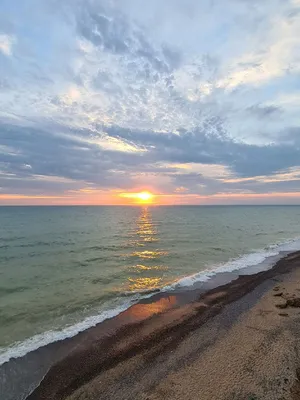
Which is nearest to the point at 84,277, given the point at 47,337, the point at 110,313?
the point at 110,313

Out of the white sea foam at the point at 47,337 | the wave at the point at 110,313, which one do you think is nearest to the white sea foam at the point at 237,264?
the wave at the point at 110,313

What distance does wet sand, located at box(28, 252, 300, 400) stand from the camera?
768 centimetres

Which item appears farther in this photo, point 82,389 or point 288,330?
point 288,330

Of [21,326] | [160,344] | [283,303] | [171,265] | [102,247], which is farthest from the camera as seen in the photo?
[102,247]

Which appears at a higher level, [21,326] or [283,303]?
[283,303]

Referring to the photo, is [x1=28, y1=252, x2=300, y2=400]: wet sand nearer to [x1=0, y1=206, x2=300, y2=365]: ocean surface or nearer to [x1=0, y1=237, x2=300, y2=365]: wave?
[x1=0, y1=237, x2=300, y2=365]: wave

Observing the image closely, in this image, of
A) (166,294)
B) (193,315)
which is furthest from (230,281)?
(193,315)

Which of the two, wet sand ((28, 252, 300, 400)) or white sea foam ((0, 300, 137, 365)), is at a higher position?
wet sand ((28, 252, 300, 400))

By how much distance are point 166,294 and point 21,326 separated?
8.12 meters

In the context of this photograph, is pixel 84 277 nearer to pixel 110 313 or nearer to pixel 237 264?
pixel 110 313

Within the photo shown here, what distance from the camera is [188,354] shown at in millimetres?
9492

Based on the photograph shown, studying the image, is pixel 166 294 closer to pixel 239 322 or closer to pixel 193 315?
pixel 193 315

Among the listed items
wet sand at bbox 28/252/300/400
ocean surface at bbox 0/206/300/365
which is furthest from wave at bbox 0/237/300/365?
wet sand at bbox 28/252/300/400

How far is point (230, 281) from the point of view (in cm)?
1934
